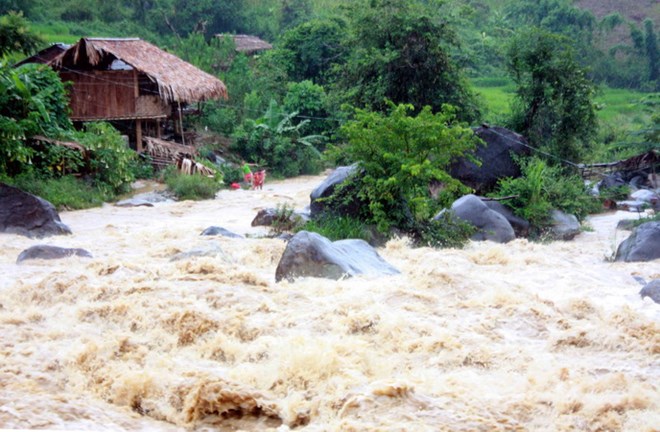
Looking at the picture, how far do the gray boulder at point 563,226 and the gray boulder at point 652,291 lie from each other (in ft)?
18.6

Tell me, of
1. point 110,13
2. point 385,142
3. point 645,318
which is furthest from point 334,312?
point 110,13

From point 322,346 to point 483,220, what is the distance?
748 cm

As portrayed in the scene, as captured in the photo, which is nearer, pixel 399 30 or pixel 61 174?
pixel 61 174

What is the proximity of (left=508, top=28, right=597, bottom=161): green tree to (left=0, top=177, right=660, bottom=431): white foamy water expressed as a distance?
8.01 meters

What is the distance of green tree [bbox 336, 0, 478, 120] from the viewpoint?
20.5m

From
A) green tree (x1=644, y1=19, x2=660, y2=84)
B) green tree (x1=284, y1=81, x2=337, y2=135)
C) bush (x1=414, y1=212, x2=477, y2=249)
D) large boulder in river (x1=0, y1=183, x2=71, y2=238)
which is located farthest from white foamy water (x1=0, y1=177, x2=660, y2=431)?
green tree (x1=644, y1=19, x2=660, y2=84)

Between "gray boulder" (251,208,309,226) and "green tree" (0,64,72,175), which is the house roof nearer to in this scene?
"green tree" (0,64,72,175)

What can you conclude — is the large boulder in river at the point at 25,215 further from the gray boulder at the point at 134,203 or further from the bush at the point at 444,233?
the bush at the point at 444,233

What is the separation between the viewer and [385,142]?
42.0 feet

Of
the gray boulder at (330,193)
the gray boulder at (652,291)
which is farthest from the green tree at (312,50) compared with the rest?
the gray boulder at (652,291)

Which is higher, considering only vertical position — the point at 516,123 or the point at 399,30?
the point at 399,30

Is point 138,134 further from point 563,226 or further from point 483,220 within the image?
point 563,226

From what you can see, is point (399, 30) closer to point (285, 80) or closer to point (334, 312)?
point (285, 80)

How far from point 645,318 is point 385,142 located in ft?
19.0
